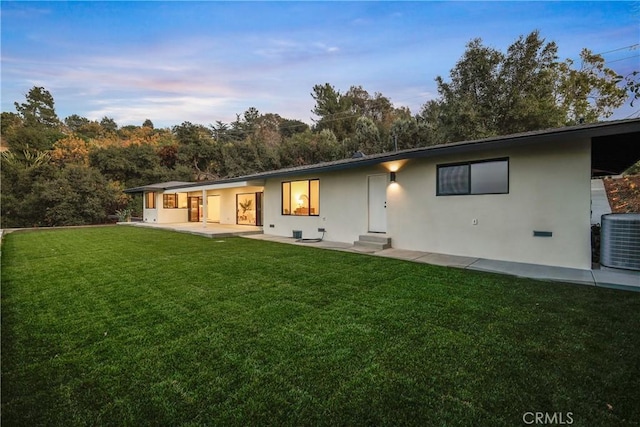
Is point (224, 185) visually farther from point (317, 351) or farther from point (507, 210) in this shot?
point (317, 351)

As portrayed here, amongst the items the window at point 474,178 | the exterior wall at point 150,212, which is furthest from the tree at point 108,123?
the window at point 474,178

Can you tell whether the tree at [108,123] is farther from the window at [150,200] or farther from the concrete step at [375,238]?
the concrete step at [375,238]

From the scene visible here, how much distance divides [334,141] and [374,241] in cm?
1804

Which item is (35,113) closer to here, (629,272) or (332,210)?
(332,210)

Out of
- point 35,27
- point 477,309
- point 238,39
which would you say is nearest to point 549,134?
point 477,309

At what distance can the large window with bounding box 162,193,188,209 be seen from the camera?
18.3 metres

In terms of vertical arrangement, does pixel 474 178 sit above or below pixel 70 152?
below

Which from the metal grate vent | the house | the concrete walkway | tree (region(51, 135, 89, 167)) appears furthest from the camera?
tree (region(51, 135, 89, 167))

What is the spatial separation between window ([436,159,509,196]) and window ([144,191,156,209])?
17.2 meters

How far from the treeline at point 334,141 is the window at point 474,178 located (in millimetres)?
12078

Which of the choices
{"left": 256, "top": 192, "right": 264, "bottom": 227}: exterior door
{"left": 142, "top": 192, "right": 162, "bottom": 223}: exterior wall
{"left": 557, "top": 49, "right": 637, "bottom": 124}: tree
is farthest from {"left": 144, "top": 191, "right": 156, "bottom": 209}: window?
{"left": 557, "top": 49, "right": 637, "bottom": 124}: tree

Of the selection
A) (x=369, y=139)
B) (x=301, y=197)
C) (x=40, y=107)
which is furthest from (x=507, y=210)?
(x=40, y=107)

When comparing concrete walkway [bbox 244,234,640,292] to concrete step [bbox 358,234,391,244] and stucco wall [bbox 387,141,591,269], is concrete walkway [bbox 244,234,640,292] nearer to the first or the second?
stucco wall [bbox 387,141,591,269]

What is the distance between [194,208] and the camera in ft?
63.5
